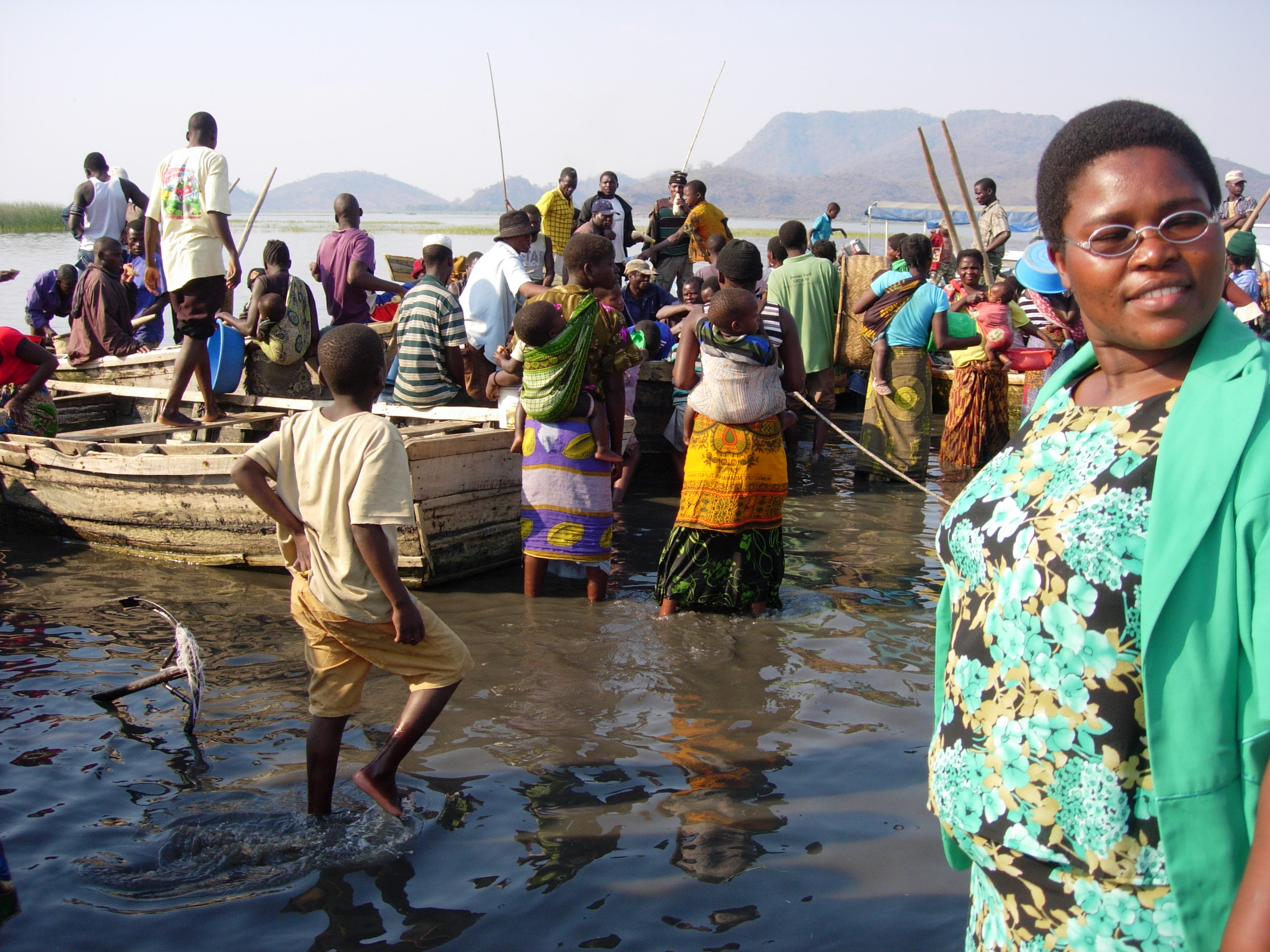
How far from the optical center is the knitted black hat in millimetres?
5523

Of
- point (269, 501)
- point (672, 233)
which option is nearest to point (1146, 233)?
point (269, 501)

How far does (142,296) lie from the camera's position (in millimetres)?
12391

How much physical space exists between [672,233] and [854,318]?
2.58 meters

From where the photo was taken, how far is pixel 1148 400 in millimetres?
1555

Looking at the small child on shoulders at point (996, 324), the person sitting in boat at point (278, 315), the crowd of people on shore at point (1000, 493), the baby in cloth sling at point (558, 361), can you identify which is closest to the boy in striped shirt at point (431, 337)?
the crowd of people on shore at point (1000, 493)

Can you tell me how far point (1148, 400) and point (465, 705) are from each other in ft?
11.6

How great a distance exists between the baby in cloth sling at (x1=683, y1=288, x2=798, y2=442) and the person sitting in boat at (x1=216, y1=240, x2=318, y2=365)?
4154 millimetres

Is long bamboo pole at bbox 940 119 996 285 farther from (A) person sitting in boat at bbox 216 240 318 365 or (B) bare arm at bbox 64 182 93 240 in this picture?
(B) bare arm at bbox 64 182 93 240

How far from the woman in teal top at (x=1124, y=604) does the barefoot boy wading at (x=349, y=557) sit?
6.38 ft

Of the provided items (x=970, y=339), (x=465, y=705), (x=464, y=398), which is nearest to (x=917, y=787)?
(x=465, y=705)

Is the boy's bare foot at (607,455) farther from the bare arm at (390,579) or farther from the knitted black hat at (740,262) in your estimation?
the bare arm at (390,579)

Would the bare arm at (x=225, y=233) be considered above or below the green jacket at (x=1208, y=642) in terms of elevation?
above

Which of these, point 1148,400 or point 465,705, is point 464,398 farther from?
point 1148,400

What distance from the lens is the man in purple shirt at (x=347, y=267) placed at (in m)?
8.45
